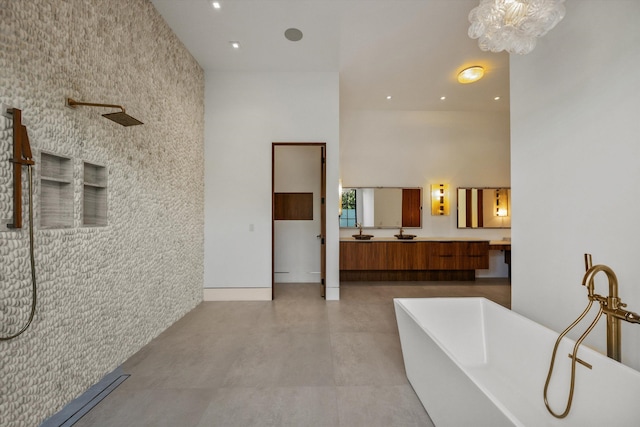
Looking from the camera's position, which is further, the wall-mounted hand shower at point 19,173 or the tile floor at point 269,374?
the tile floor at point 269,374

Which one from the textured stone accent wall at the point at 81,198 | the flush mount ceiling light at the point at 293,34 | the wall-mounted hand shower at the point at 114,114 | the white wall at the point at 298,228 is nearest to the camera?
the textured stone accent wall at the point at 81,198

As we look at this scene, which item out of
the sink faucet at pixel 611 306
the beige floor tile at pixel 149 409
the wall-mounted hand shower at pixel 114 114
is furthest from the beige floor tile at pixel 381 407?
the wall-mounted hand shower at pixel 114 114

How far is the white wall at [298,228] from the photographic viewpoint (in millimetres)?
4977

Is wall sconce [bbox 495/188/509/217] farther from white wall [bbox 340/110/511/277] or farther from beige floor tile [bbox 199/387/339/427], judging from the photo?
beige floor tile [bbox 199/387/339/427]

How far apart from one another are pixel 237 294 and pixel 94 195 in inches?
92.7

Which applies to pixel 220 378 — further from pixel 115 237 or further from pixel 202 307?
pixel 202 307

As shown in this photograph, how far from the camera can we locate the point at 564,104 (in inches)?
73.7

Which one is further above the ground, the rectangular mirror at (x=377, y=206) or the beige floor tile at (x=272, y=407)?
the rectangular mirror at (x=377, y=206)

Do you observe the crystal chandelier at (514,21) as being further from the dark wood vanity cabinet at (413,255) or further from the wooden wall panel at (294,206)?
the wooden wall panel at (294,206)

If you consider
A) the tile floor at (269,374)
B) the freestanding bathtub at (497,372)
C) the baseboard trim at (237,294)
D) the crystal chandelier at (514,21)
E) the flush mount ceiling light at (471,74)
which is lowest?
the tile floor at (269,374)

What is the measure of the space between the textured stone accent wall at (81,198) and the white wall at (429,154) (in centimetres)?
319

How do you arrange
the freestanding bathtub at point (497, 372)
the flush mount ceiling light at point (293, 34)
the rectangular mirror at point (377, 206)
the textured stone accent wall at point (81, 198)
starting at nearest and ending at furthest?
the freestanding bathtub at point (497, 372)
the textured stone accent wall at point (81, 198)
the flush mount ceiling light at point (293, 34)
the rectangular mirror at point (377, 206)

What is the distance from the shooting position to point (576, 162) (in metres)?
1.80

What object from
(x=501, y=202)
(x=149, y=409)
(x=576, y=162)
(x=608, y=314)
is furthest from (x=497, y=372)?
(x=501, y=202)
